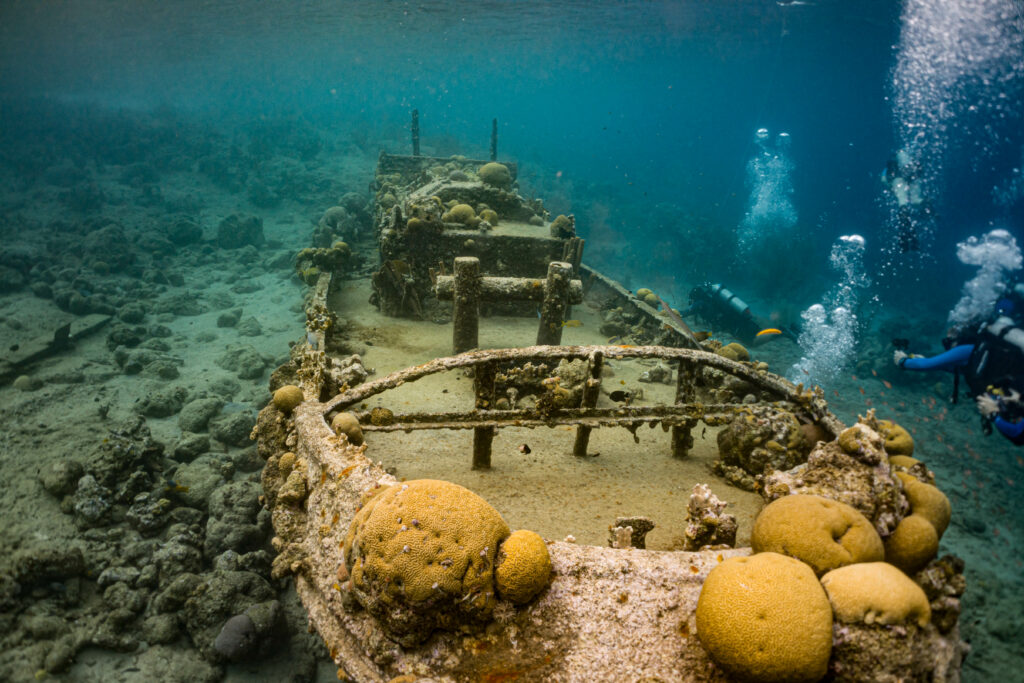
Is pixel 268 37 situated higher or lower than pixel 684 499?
higher

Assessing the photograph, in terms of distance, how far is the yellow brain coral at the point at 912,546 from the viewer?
2668 mm

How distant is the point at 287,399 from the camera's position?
4641 mm

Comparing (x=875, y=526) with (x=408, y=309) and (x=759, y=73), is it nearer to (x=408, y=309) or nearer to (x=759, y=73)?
(x=408, y=309)

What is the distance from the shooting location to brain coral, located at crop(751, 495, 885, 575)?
7.90 ft

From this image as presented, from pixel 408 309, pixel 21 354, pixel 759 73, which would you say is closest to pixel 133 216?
pixel 21 354

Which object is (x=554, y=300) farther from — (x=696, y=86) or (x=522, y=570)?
(x=696, y=86)

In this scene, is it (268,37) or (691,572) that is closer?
(691,572)

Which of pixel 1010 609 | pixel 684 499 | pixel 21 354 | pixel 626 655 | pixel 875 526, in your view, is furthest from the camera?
pixel 21 354

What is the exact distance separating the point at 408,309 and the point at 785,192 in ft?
302

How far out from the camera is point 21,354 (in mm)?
11125

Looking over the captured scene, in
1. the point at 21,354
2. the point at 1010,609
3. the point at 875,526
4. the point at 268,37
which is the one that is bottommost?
the point at 1010,609

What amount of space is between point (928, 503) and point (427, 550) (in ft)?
10.9

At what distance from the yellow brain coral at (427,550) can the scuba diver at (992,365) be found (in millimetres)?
9515

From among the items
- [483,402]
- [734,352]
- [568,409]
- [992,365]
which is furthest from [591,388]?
[992,365]
